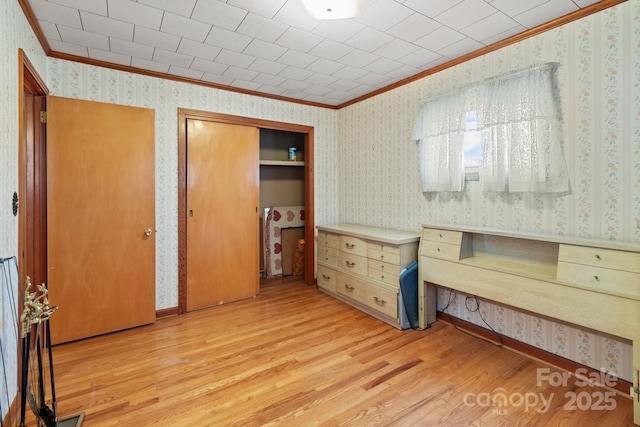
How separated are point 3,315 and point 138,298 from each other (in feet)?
4.49

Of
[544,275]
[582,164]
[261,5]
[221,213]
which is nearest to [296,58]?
[261,5]

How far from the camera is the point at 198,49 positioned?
8.50 feet

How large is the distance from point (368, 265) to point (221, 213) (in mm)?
1750

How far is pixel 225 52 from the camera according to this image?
2652 mm

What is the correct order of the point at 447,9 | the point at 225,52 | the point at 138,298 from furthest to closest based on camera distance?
the point at 138,298 < the point at 225,52 < the point at 447,9

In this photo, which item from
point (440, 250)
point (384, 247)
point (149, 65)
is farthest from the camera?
point (384, 247)

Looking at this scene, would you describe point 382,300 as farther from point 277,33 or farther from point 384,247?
point 277,33

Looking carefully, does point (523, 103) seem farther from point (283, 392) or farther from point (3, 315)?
point (3, 315)

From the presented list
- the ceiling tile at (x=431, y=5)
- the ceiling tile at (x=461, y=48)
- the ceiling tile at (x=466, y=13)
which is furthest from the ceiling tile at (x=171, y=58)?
the ceiling tile at (x=461, y=48)

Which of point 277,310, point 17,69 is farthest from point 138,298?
point 17,69

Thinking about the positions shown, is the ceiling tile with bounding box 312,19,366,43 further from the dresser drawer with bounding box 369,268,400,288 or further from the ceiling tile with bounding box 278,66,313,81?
the dresser drawer with bounding box 369,268,400,288

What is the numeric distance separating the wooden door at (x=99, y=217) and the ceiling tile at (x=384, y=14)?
7.10ft

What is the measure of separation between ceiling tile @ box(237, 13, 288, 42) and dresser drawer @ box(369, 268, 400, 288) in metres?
2.28

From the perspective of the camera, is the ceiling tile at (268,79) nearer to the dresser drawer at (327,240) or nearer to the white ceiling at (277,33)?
the white ceiling at (277,33)
